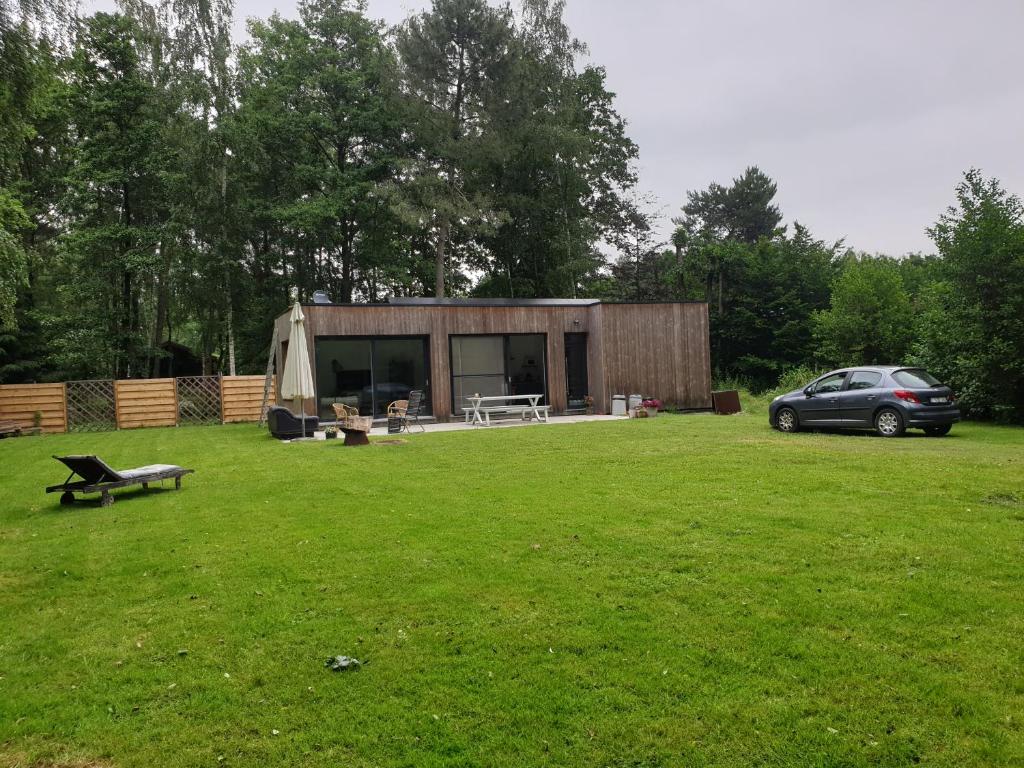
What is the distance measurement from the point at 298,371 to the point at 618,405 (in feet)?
27.9

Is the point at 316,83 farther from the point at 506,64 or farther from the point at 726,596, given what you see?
the point at 726,596

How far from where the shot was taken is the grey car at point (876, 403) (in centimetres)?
1100

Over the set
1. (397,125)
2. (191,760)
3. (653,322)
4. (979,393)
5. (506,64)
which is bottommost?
(191,760)

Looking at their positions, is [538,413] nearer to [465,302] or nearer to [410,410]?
[410,410]

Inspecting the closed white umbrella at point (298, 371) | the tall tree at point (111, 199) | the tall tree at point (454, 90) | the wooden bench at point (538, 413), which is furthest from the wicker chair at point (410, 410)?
the tall tree at point (111, 199)

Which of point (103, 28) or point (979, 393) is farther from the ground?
point (103, 28)

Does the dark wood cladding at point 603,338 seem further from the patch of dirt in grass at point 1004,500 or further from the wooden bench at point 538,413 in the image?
the patch of dirt in grass at point 1004,500

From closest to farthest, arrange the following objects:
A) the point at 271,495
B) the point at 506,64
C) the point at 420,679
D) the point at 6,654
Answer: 1. the point at 420,679
2. the point at 6,654
3. the point at 271,495
4. the point at 506,64

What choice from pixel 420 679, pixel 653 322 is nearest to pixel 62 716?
pixel 420 679

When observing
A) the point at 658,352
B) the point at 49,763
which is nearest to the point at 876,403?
the point at 658,352

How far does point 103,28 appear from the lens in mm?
22047

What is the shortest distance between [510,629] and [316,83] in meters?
26.6

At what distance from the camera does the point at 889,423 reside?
1126cm

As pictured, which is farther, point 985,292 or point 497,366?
point 497,366
